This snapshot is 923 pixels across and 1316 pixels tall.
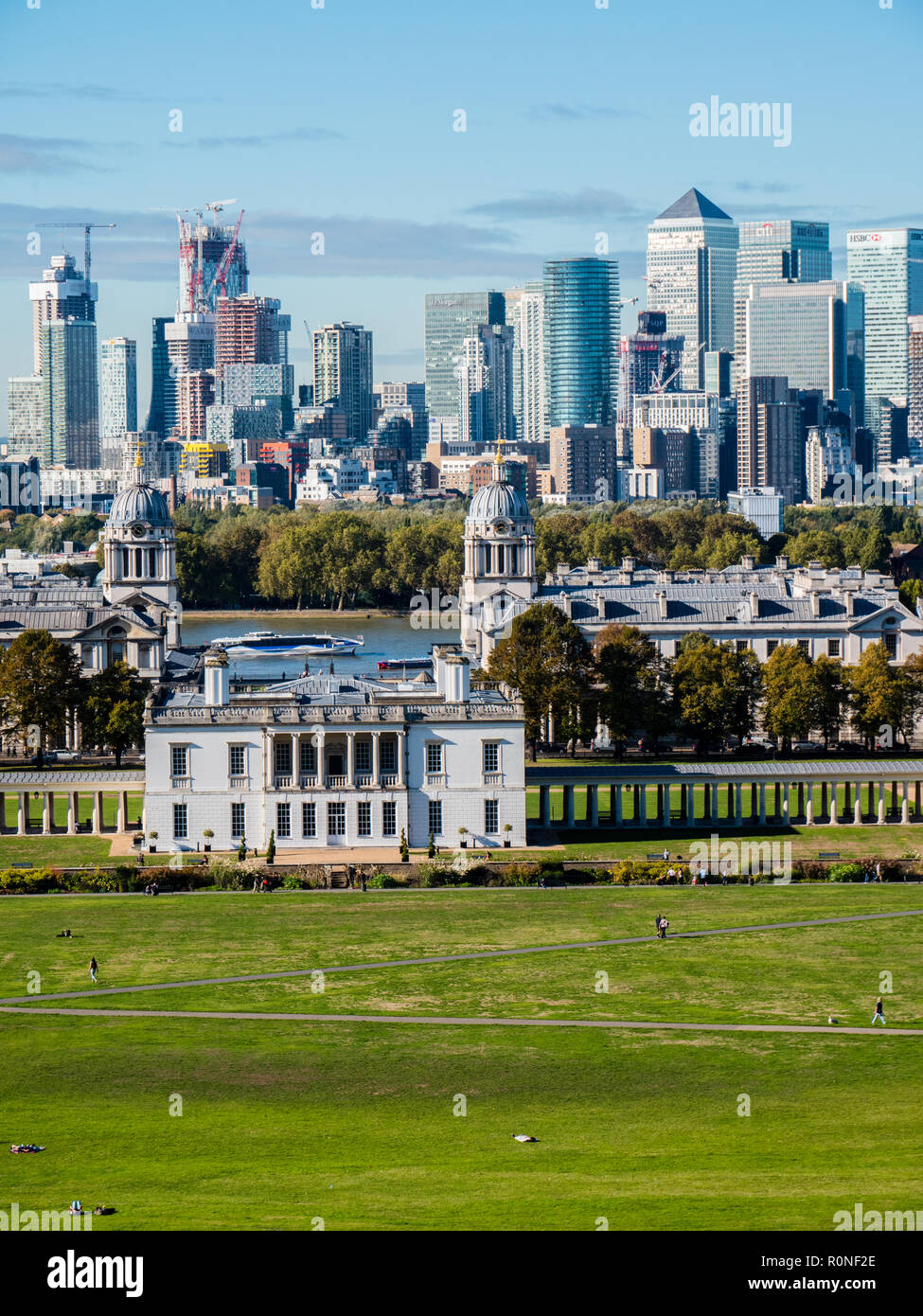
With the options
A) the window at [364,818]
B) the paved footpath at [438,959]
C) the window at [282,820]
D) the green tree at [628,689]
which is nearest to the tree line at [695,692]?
the green tree at [628,689]

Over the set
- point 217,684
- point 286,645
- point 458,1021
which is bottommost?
point 458,1021

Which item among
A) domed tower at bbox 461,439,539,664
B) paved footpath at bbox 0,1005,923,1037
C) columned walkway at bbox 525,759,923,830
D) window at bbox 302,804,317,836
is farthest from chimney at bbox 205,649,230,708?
domed tower at bbox 461,439,539,664

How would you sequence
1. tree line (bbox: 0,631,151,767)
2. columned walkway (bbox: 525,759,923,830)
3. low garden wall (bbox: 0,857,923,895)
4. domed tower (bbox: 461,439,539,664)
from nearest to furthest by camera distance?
1. low garden wall (bbox: 0,857,923,895)
2. columned walkway (bbox: 525,759,923,830)
3. tree line (bbox: 0,631,151,767)
4. domed tower (bbox: 461,439,539,664)

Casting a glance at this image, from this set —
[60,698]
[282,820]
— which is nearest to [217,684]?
[282,820]

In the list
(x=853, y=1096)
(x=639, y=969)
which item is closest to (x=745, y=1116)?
(x=853, y=1096)

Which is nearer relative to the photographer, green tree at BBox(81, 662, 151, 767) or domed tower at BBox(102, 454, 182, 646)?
green tree at BBox(81, 662, 151, 767)

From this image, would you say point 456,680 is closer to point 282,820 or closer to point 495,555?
point 282,820

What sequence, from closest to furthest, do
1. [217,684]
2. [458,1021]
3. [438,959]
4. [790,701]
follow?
[458,1021]
[438,959]
[217,684]
[790,701]

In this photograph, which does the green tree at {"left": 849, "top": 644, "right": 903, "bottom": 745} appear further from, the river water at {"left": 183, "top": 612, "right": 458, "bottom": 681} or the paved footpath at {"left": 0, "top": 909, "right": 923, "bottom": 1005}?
the paved footpath at {"left": 0, "top": 909, "right": 923, "bottom": 1005}
